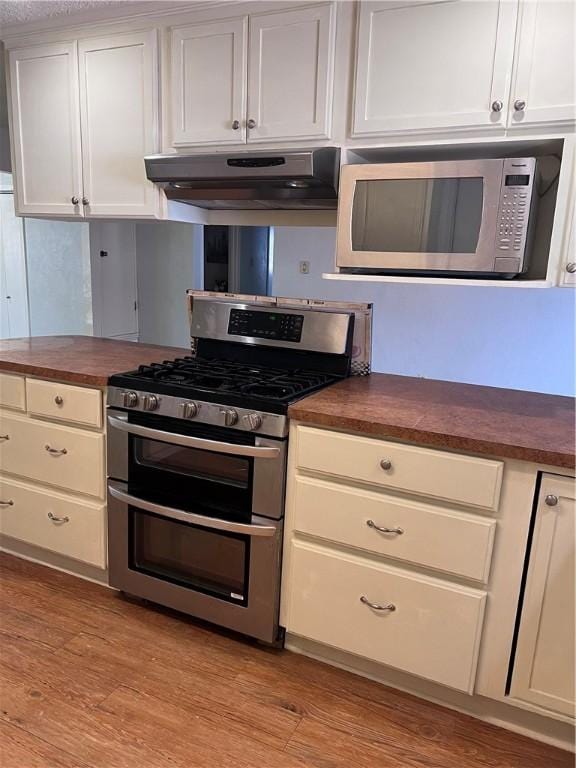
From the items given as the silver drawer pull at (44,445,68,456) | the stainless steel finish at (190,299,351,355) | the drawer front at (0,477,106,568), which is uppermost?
the stainless steel finish at (190,299,351,355)

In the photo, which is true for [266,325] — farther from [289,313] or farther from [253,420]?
[253,420]

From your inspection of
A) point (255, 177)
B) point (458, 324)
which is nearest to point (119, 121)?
point (255, 177)

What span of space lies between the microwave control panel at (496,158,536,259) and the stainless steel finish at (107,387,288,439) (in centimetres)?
87

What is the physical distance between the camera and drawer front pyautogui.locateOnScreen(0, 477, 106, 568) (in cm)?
220

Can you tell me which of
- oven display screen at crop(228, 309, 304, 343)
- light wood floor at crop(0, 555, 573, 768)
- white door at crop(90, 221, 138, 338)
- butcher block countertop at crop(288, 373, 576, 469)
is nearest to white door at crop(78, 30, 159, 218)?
oven display screen at crop(228, 309, 304, 343)

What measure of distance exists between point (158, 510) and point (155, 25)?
6.17 ft

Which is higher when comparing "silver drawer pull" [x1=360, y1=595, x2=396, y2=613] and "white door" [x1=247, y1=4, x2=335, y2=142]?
"white door" [x1=247, y1=4, x2=335, y2=142]

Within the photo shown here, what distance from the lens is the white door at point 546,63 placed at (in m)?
1.61

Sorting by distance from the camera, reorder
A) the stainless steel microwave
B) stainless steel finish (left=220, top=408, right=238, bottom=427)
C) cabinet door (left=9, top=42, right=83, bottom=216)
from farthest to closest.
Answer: cabinet door (left=9, top=42, right=83, bottom=216) < stainless steel finish (left=220, top=408, right=238, bottom=427) < the stainless steel microwave

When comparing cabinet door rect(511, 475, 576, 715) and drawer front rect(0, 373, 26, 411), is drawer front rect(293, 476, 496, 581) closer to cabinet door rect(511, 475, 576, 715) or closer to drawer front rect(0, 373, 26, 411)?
cabinet door rect(511, 475, 576, 715)

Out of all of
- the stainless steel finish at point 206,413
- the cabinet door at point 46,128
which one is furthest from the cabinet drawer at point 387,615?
the cabinet door at point 46,128

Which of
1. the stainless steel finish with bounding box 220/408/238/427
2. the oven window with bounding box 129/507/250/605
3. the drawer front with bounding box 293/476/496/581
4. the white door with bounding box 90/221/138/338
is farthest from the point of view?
the white door with bounding box 90/221/138/338

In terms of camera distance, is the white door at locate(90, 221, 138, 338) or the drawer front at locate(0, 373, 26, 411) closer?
the drawer front at locate(0, 373, 26, 411)

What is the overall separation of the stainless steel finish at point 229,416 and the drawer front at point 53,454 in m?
0.61
